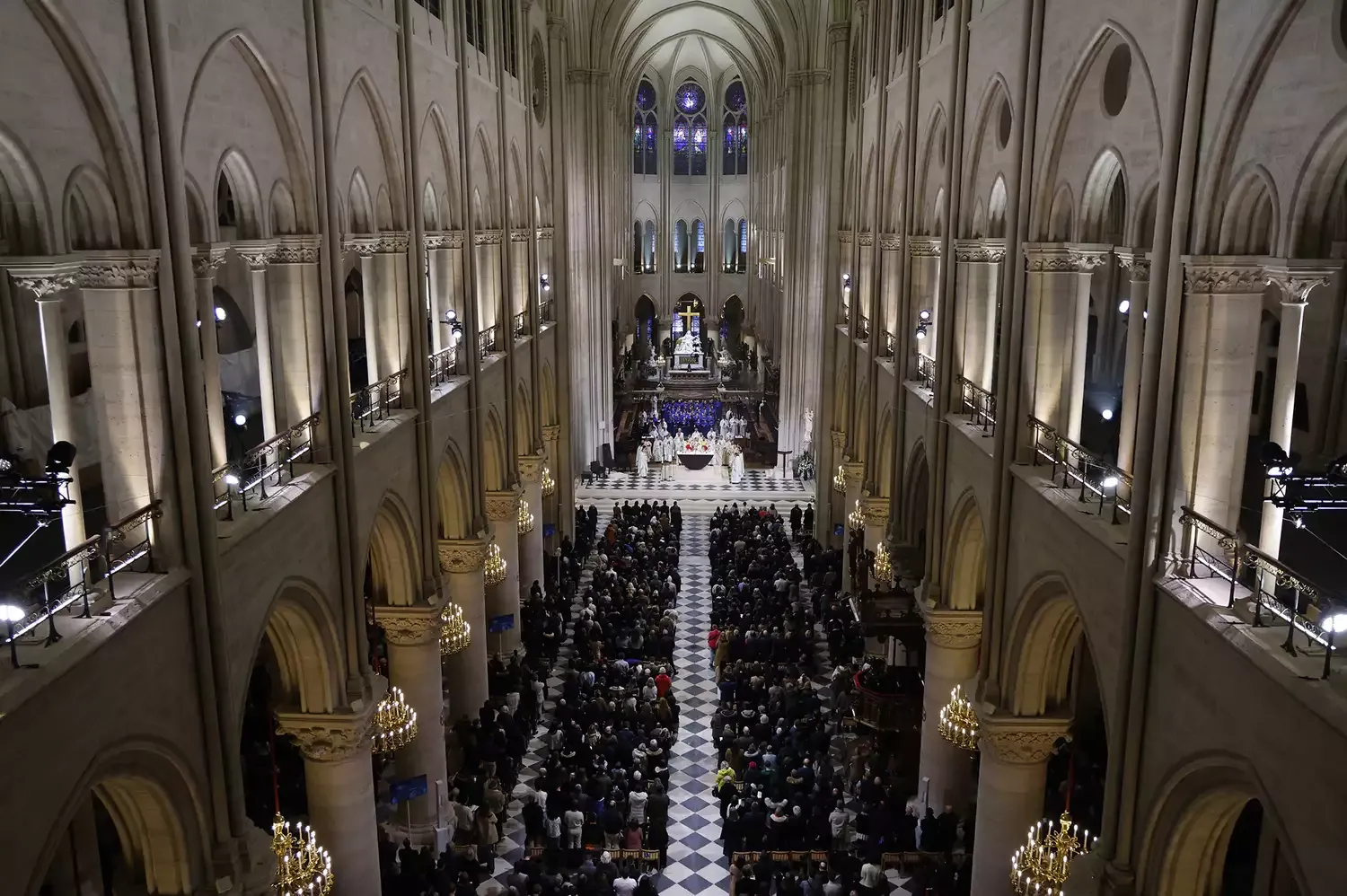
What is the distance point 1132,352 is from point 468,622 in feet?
38.8

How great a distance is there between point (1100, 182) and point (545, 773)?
11.1 meters

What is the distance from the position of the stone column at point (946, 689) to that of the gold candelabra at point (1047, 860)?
→ 451 cm

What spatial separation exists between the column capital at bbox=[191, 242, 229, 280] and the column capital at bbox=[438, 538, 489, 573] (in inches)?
346

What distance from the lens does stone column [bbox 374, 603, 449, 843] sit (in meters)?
15.5

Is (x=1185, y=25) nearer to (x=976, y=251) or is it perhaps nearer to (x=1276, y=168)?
(x=1276, y=168)

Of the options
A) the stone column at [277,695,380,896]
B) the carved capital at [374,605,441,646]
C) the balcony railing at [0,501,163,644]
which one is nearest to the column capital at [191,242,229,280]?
the balcony railing at [0,501,163,644]

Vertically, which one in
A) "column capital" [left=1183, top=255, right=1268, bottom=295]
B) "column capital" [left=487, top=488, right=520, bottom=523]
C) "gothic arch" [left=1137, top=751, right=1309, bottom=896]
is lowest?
"column capital" [left=487, top=488, right=520, bottom=523]

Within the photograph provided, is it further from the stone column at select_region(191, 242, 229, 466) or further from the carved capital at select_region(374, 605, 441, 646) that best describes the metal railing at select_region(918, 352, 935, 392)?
the stone column at select_region(191, 242, 229, 466)

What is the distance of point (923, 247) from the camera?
58.2ft

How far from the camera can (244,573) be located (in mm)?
9648

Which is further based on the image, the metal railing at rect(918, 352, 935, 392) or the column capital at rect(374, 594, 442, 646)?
the metal railing at rect(918, 352, 935, 392)

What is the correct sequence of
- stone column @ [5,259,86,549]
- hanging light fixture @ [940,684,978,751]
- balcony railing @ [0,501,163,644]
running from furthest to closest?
hanging light fixture @ [940,684,978,751]
stone column @ [5,259,86,549]
balcony railing @ [0,501,163,644]

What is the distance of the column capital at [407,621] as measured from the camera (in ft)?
50.5

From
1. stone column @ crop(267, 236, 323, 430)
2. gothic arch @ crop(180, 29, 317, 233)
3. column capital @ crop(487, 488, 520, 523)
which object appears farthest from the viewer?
column capital @ crop(487, 488, 520, 523)
